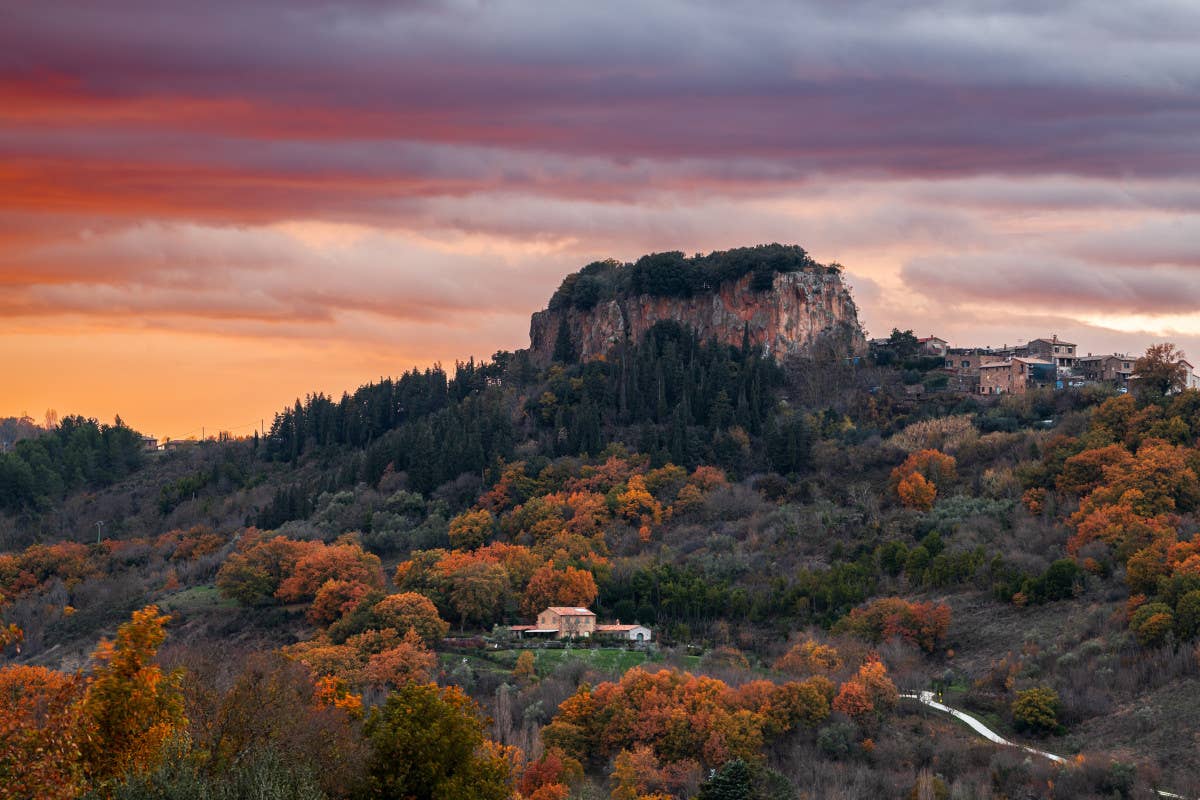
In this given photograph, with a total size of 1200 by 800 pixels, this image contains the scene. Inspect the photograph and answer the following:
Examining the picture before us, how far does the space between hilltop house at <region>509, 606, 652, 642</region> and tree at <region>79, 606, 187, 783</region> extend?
36561 millimetres

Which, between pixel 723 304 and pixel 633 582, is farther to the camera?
pixel 723 304

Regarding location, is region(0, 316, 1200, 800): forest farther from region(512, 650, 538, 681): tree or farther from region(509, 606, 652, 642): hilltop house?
region(509, 606, 652, 642): hilltop house

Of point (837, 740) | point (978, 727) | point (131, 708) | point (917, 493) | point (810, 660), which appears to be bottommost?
point (837, 740)

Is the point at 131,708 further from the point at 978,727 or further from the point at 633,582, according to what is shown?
the point at 633,582

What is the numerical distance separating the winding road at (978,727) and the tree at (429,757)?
2031 centimetres

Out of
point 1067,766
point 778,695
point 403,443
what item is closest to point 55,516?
point 403,443

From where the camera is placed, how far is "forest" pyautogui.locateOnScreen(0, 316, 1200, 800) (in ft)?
87.2

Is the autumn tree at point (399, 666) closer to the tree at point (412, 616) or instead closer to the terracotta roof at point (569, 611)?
the tree at point (412, 616)

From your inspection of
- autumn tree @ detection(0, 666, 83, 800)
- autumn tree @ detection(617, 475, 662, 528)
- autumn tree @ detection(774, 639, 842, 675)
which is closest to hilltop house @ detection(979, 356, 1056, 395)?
autumn tree @ detection(617, 475, 662, 528)

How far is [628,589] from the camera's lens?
62625mm

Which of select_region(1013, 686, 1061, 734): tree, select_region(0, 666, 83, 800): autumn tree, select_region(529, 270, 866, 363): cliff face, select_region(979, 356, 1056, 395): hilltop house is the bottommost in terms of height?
select_region(1013, 686, 1061, 734): tree

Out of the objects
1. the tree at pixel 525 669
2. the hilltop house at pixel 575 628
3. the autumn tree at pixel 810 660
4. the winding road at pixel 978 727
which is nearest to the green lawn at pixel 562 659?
the tree at pixel 525 669

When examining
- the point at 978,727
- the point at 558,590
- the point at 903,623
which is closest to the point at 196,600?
the point at 558,590

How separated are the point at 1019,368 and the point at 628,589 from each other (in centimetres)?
3225
